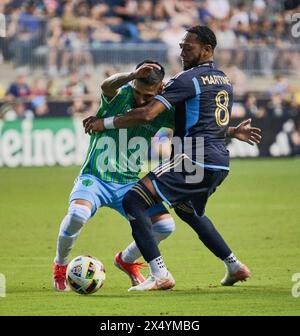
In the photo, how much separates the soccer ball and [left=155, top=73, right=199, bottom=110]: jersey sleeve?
1638 millimetres

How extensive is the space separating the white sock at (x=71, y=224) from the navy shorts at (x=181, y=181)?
2.31ft

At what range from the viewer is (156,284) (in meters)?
9.41

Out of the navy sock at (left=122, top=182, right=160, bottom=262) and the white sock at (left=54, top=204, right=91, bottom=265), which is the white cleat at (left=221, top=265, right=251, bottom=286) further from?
the white sock at (left=54, top=204, right=91, bottom=265)

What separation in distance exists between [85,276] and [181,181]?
1249mm

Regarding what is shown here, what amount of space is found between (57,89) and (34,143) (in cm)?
433

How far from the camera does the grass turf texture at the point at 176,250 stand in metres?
8.59

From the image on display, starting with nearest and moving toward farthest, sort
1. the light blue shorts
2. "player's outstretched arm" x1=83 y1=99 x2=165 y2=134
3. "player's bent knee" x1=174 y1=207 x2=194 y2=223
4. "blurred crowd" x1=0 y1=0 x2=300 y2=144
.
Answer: "player's outstretched arm" x1=83 y1=99 x2=165 y2=134, the light blue shorts, "player's bent knee" x1=174 y1=207 x2=194 y2=223, "blurred crowd" x1=0 y1=0 x2=300 y2=144

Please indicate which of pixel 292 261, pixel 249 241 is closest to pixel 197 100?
pixel 292 261

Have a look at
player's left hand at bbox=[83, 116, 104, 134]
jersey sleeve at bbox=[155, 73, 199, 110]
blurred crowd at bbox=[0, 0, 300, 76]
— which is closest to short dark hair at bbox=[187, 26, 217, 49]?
jersey sleeve at bbox=[155, 73, 199, 110]

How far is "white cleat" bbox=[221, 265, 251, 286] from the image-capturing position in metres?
9.84

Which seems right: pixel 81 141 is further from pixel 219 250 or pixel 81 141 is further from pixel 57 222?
pixel 219 250

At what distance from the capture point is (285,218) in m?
16.2

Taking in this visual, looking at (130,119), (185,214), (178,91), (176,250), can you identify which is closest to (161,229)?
(185,214)

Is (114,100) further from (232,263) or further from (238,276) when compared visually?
(238,276)
